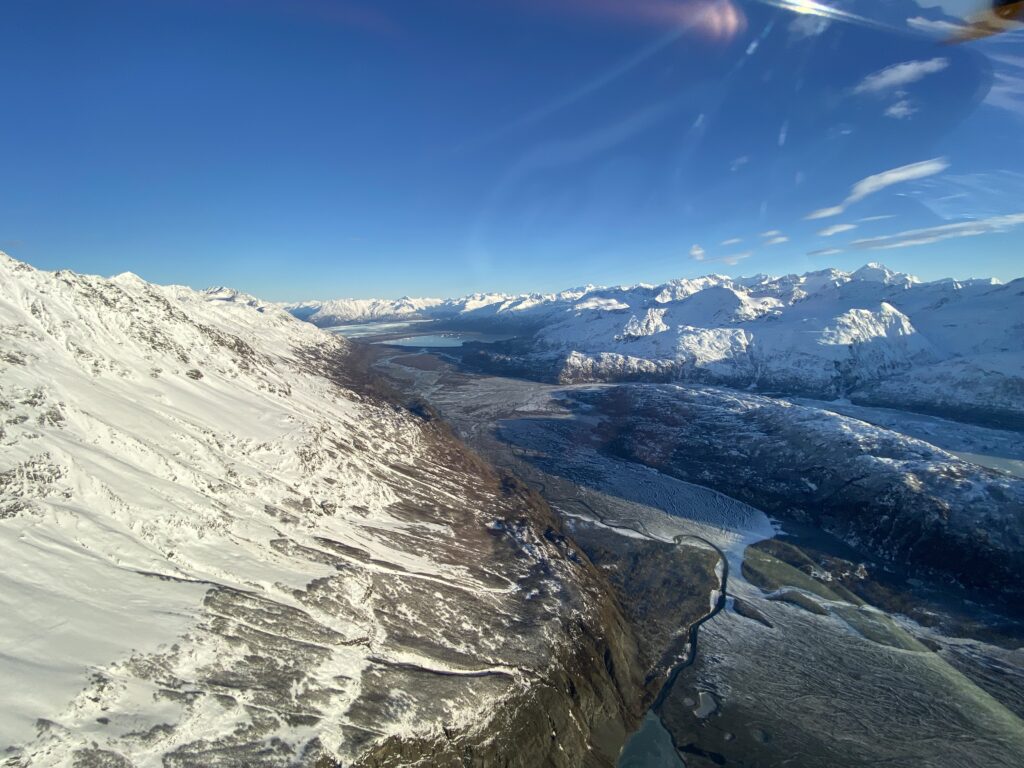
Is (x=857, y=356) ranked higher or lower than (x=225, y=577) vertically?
higher

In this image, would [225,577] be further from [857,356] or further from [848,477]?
[857,356]

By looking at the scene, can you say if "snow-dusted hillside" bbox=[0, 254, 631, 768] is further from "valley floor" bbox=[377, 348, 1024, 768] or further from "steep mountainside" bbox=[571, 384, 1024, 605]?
"steep mountainside" bbox=[571, 384, 1024, 605]

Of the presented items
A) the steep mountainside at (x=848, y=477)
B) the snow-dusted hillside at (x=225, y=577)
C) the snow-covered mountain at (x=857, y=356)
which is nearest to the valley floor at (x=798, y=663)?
the steep mountainside at (x=848, y=477)

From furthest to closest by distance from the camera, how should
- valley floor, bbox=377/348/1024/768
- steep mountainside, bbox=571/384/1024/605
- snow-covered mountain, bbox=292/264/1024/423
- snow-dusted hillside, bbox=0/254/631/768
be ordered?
snow-covered mountain, bbox=292/264/1024/423 → steep mountainside, bbox=571/384/1024/605 → valley floor, bbox=377/348/1024/768 → snow-dusted hillside, bbox=0/254/631/768

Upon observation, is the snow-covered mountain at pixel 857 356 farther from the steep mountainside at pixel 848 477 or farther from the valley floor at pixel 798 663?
the valley floor at pixel 798 663

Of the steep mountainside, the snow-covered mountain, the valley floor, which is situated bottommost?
the valley floor

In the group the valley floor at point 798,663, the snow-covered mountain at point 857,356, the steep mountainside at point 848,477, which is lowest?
the valley floor at point 798,663

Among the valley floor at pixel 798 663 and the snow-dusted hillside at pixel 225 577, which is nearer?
the snow-dusted hillside at pixel 225 577

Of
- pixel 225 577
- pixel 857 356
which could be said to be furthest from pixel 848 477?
pixel 857 356

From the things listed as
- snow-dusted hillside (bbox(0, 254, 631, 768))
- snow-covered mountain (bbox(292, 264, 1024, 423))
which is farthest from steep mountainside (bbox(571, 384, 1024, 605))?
snow-covered mountain (bbox(292, 264, 1024, 423))
